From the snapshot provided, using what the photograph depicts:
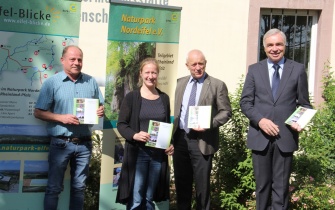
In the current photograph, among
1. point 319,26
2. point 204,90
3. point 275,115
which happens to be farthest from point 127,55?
point 319,26

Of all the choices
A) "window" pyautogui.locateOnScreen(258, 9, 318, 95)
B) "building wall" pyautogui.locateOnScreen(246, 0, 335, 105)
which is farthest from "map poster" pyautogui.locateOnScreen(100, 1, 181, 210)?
"window" pyautogui.locateOnScreen(258, 9, 318, 95)

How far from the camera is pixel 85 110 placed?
17.0 feet

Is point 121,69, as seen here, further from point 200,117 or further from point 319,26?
point 319,26

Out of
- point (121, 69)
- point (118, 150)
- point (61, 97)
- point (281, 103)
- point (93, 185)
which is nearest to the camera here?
point (281, 103)

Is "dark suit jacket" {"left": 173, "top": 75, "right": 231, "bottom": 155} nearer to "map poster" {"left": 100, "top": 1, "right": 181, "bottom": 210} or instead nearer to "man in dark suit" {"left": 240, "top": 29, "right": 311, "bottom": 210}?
"man in dark suit" {"left": 240, "top": 29, "right": 311, "bottom": 210}

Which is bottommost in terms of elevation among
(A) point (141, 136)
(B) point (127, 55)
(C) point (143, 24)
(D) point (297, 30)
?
(A) point (141, 136)

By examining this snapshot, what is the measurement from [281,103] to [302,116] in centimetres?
24

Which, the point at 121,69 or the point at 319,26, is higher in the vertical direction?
the point at 319,26

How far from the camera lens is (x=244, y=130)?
6.25 meters

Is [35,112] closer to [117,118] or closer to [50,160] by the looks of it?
[50,160]

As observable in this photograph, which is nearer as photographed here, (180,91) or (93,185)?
(180,91)

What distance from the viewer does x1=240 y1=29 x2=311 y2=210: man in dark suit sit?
494cm

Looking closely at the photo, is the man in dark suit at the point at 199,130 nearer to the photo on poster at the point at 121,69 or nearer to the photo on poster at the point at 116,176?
the photo on poster at the point at 121,69

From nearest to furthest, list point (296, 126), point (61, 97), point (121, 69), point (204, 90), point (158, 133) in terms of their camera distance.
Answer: point (296, 126)
point (158, 133)
point (61, 97)
point (204, 90)
point (121, 69)
